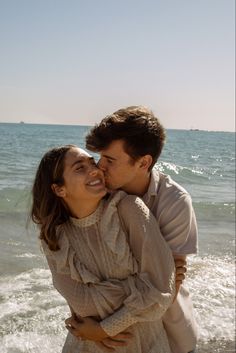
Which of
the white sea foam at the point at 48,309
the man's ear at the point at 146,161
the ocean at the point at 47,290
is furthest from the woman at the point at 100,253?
the white sea foam at the point at 48,309

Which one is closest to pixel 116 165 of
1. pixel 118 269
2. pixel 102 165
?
pixel 102 165

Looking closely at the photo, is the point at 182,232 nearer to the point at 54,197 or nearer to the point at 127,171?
the point at 127,171

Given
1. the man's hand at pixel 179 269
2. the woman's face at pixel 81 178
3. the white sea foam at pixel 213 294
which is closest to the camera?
the woman's face at pixel 81 178

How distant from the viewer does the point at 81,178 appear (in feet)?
8.50

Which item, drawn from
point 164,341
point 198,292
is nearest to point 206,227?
point 198,292

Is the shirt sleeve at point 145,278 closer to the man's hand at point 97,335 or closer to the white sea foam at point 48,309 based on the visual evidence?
the man's hand at point 97,335

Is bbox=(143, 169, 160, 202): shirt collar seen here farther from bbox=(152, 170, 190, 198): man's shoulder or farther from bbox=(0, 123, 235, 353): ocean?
bbox=(0, 123, 235, 353): ocean

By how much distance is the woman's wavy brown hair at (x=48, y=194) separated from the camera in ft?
8.65

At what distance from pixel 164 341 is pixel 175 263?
0.41 m

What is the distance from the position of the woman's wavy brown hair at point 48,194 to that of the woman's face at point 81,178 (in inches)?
1.3

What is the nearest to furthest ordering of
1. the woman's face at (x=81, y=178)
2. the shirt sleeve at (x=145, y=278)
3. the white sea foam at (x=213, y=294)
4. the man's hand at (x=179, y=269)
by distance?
the shirt sleeve at (x=145, y=278)
the woman's face at (x=81, y=178)
the man's hand at (x=179, y=269)
the white sea foam at (x=213, y=294)

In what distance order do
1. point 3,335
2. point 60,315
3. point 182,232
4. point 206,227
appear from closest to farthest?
point 182,232 → point 3,335 → point 60,315 → point 206,227

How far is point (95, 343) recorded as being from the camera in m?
2.63

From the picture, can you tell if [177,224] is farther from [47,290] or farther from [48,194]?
[47,290]
